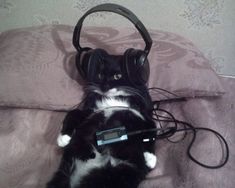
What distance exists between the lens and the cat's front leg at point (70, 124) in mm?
702

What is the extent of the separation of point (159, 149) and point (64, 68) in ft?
1.32

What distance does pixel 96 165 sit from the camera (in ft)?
2.19

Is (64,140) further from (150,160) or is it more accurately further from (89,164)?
(150,160)

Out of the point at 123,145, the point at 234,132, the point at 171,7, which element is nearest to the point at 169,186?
the point at 123,145

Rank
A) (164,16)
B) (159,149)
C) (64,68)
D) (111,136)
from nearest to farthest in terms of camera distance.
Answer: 1. (111,136)
2. (159,149)
3. (64,68)
4. (164,16)

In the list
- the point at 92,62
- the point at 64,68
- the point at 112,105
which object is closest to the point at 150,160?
the point at 112,105

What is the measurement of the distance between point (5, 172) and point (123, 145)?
333 millimetres

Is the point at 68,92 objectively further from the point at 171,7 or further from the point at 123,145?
the point at 171,7

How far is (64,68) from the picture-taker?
883mm

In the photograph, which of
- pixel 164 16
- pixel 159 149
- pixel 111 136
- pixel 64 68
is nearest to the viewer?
pixel 111 136

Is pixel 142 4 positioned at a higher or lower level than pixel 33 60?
higher

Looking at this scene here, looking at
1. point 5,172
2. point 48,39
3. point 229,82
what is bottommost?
point 5,172

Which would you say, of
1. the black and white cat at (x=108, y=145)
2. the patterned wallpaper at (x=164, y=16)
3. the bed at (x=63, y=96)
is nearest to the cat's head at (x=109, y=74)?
the black and white cat at (x=108, y=145)

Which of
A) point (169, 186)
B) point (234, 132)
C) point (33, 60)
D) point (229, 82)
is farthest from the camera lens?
point (229, 82)
